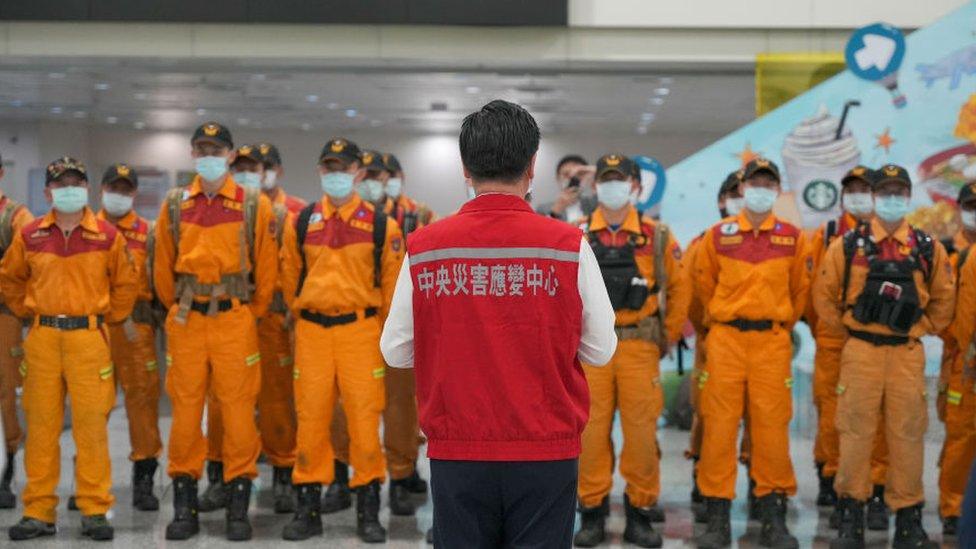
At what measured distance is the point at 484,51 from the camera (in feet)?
41.9

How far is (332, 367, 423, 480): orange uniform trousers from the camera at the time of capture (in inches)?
286

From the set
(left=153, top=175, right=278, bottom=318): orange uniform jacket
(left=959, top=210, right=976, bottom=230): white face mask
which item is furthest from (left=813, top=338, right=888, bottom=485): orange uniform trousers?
(left=153, top=175, right=278, bottom=318): orange uniform jacket

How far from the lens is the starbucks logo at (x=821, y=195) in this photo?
30.9 ft

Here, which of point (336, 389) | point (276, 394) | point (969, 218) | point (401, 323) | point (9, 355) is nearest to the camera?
point (401, 323)

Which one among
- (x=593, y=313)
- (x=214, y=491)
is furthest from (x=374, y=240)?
(x=593, y=313)

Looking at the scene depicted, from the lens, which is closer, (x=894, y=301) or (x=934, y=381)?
(x=894, y=301)

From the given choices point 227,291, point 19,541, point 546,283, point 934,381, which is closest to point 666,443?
point 934,381

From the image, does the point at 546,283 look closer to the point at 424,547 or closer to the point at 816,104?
the point at 424,547

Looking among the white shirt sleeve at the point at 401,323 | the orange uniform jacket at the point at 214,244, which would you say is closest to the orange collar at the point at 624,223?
the orange uniform jacket at the point at 214,244

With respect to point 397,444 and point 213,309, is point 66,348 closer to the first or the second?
point 213,309

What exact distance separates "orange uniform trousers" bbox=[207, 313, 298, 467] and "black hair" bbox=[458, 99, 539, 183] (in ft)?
14.7

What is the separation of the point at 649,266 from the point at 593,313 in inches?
133

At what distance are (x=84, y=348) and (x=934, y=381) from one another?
6223 mm

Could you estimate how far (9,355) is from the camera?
286 inches
